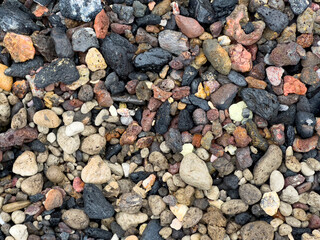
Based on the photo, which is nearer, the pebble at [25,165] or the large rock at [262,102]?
the large rock at [262,102]

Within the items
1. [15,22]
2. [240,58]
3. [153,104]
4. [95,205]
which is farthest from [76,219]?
[240,58]

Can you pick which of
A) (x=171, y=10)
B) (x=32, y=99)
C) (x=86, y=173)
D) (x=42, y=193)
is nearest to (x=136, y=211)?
(x=86, y=173)

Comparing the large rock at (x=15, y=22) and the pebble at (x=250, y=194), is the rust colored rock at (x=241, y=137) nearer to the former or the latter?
the pebble at (x=250, y=194)

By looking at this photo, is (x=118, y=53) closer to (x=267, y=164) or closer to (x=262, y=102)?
(x=262, y=102)

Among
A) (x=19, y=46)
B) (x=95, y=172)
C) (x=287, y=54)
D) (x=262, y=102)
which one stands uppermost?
(x=19, y=46)

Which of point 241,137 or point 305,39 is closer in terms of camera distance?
point 241,137

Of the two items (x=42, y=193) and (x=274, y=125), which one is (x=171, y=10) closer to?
(x=274, y=125)

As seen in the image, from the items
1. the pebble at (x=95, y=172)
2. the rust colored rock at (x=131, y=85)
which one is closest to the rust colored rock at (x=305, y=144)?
the rust colored rock at (x=131, y=85)
